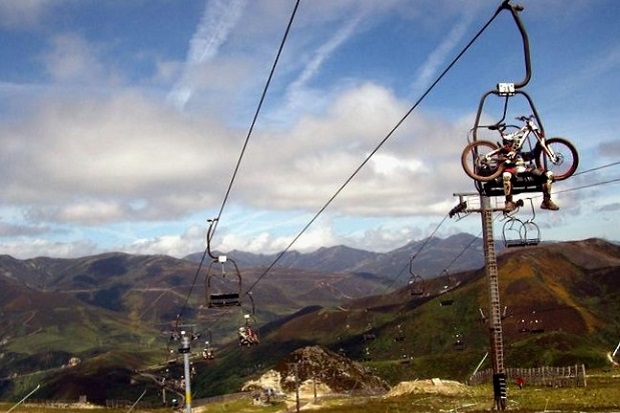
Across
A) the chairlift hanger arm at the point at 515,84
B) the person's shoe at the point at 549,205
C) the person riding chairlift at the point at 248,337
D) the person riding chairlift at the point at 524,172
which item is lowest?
the person riding chairlift at the point at 248,337

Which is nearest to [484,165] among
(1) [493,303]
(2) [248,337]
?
(1) [493,303]

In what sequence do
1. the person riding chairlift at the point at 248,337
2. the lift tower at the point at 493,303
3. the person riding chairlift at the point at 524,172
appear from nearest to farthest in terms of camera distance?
1. the person riding chairlift at the point at 524,172
2. the lift tower at the point at 493,303
3. the person riding chairlift at the point at 248,337

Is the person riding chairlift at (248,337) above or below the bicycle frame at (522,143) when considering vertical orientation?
below

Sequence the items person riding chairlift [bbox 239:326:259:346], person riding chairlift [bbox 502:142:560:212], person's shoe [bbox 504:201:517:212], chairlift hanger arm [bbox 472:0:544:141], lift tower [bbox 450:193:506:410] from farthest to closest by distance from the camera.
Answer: person riding chairlift [bbox 239:326:259:346] → lift tower [bbox 450:193:506:410] → person's shoe [bbox 504:201:517:212] → person riding chairlift [bbox 502:142:560:212] → chairlift hanger arm [bbox 472:0:544:141]

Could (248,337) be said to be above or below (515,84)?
below

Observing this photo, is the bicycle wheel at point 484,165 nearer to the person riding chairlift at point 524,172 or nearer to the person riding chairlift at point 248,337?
the person riding chairlift at point 524,172

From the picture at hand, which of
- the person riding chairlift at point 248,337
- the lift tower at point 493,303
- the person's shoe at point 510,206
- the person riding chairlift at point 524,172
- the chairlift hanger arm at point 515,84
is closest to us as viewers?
the chairlift hanger arm at point 515,84

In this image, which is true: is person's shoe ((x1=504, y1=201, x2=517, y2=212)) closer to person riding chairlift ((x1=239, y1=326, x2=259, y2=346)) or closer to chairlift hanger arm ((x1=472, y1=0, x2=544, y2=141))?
chairlift hanger arm ((x1=472, y1=0, x2=544, y2=141))

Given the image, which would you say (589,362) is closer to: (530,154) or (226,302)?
(226,302)

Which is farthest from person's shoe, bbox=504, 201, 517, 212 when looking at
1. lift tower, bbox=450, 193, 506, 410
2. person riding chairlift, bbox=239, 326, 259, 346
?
person riding chairlift, bbox=239, 326, 259, 346

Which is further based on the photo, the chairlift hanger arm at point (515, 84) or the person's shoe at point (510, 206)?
the person's shoe at point (510, 206)

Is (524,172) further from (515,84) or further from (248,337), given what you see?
(248,337)

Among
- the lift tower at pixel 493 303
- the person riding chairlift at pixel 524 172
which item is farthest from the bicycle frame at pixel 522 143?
the lift tower at pixel 493 303

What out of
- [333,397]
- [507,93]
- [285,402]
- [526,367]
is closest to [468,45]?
[507,93]
